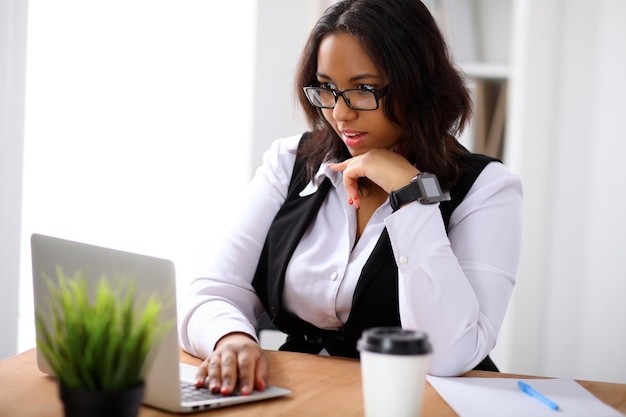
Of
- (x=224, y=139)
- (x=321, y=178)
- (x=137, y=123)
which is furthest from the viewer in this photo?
(x=224, y=139)

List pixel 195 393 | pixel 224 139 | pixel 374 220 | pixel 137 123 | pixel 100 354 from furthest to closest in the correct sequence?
1. pixel 224 139
2. pixel 137 123
3. pixel 374 220
4. pixel 195 393
5. pixel 100 354

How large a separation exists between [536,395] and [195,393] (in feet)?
1.78

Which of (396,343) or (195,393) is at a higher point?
(396,343)

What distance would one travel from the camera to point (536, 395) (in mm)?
1259

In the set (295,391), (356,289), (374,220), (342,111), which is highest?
(342,111)

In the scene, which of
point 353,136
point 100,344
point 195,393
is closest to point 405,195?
point 353,136

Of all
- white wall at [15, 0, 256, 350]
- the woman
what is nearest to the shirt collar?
the woman

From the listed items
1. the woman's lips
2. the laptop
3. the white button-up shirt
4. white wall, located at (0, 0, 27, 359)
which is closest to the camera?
the laptop

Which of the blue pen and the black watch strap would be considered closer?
the blue pen

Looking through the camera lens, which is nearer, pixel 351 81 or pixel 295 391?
pixel 295 391

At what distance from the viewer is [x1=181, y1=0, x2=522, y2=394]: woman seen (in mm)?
1518

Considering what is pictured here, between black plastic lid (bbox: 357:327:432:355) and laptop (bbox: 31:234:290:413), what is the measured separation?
254mm

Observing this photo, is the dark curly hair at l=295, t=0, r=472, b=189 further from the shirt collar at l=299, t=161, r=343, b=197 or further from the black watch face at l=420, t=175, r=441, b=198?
the black watch face at l=420, t=175, r=441, b=198

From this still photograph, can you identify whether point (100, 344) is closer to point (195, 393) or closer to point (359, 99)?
point (195, 393)
